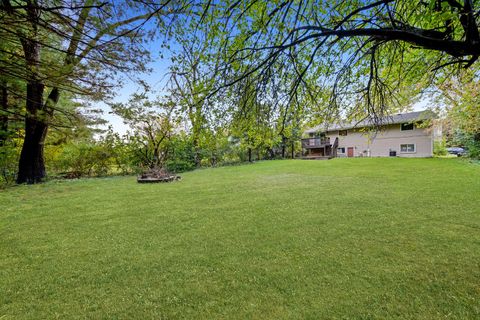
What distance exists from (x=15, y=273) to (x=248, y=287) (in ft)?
9.97

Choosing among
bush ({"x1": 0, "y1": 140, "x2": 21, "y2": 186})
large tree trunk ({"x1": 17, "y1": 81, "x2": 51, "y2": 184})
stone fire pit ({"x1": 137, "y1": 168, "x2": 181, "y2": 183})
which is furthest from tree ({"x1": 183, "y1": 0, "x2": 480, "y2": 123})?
large tree trunk ({"x1": 17, "y1": 81, "x2": 51, "y2": 184})

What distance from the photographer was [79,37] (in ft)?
13.0

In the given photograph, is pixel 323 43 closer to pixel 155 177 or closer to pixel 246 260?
pixel 246 260

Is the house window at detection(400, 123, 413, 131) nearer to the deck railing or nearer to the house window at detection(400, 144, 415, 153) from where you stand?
the house window at detection(400, 144, 415, 153)

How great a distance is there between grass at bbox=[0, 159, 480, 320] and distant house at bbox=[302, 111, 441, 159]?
43.5ft

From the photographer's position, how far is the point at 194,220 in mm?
4781

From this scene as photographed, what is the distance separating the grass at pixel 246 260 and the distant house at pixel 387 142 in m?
13.3

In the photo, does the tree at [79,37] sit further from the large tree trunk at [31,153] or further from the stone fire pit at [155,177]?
the stone fire pit at [155,177]

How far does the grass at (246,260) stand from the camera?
7.04 ft

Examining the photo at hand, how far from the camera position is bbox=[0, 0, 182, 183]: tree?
3131mm

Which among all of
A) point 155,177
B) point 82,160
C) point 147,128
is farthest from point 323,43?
point 82,160

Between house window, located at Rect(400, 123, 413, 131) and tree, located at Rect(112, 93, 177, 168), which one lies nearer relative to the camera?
tree, located at Rect(112, 93, 177, 168)

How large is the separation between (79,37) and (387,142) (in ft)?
84.7

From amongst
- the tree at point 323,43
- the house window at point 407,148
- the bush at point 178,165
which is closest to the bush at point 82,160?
the bush at point 178,165
